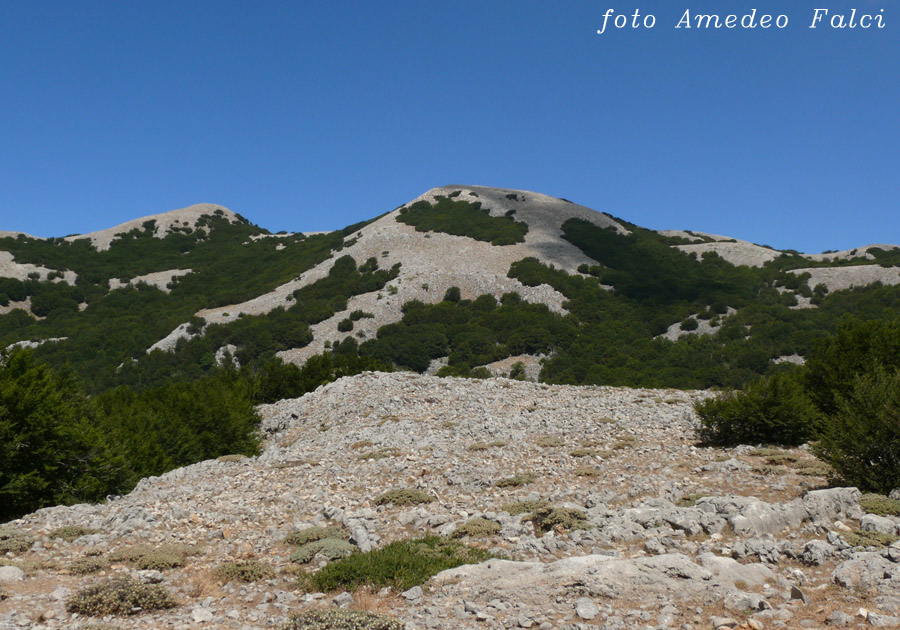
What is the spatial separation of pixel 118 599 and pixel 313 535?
3.54 m

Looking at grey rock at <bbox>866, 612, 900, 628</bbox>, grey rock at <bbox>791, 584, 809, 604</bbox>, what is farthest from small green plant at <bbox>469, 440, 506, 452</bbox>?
grey rock at <bbox>866, 612, 900, 628</bbox>

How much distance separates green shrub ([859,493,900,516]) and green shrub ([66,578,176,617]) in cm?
1122

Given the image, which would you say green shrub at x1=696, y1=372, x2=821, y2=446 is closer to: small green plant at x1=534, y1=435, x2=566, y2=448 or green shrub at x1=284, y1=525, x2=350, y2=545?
small green plant at x1=534, y1=435, x2=566, y2=448

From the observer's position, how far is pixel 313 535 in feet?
35.7

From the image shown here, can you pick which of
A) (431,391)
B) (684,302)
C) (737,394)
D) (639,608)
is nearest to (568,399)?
(431,391)

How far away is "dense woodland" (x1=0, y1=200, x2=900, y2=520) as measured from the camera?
643 inches

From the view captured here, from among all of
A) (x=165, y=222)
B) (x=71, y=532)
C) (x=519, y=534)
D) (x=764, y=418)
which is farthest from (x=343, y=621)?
(x=165, y=222)

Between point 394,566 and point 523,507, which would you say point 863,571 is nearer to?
point 523,507

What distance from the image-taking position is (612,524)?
1034 centimetres

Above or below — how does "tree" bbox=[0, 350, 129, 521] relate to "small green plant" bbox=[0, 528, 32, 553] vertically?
above

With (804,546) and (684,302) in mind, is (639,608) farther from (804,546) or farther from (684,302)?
(684,302)

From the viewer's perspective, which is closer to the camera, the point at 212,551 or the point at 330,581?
the point at 330,581

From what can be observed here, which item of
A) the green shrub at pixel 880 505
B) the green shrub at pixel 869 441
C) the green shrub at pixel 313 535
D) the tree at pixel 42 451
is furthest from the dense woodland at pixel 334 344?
the green shrub at pixel 313 535

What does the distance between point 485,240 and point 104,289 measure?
51.2m
